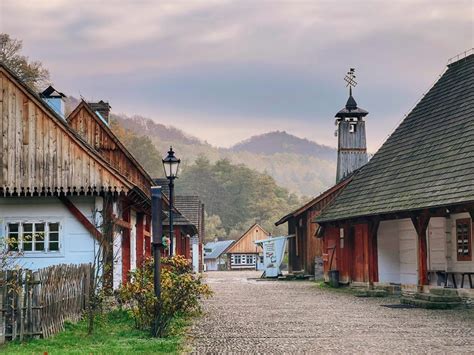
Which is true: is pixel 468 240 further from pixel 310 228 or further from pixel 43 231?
pixel 310 228

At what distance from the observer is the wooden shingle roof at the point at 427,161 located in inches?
882

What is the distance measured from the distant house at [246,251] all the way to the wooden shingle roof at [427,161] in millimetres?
54015

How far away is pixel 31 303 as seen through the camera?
1338 centimetres

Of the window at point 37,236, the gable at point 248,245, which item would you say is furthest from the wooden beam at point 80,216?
the gable at point 248,245

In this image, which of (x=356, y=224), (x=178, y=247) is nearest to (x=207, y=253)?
(x=178, y=247)

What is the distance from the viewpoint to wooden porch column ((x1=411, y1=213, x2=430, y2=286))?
23.2m

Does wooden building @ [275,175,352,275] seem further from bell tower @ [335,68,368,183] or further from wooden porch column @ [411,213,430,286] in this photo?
wooden porch column @ [411,213,430,286]

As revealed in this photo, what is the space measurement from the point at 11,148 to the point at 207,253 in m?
76.0

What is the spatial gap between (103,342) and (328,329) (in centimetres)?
461

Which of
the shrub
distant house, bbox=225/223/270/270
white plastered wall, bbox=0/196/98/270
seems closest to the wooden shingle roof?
the shrub

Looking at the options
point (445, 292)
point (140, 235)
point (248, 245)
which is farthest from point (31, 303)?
point (248, 245)

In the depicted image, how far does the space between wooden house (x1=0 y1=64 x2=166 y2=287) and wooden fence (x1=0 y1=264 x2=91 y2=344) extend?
3.88 metres

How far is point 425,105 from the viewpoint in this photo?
2980cm

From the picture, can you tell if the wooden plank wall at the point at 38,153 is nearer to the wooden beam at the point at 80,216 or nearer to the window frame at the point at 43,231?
the wooden beam at the point at 80,216
